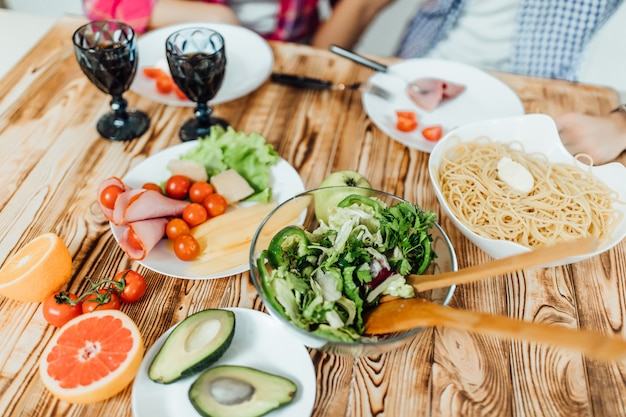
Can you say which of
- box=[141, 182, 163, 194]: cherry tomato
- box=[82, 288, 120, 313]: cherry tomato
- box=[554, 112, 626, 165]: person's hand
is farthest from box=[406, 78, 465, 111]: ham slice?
box=[82, 288, 120, 313]: cherry tomato

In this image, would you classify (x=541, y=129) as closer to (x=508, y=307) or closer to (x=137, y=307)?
(x=508, y=307)

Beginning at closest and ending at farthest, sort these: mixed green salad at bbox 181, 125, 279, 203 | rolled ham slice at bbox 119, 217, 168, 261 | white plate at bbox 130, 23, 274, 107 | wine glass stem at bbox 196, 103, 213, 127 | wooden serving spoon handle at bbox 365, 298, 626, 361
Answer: wooden serving spoon handle at bbox 365, 298, 626, 361, rolled ham slice at bbox 119, 217, 168, 261, mixed green salad at bbox 181, 125, 279, 203, wine glass stem at bbox 196, 103, 213, 127, white plate at bbox 130, 23, 274, 107

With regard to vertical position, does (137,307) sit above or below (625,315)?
below

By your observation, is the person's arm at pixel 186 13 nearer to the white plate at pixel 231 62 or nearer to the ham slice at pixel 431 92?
the white plate at pixel 231 62

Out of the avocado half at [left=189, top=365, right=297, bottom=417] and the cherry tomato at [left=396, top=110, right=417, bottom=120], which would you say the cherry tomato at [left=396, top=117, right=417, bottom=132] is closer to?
the cherry tomato at [left=396, top=110, right=417, bottom=120]

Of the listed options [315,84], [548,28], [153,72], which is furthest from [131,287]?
[548,28]

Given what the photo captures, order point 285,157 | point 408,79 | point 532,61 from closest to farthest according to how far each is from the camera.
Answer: point 285,157
point 408,79
point 532,61

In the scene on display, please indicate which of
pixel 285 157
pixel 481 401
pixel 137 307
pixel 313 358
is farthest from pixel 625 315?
pixel 137 307

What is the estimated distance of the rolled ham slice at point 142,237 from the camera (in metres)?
1.15

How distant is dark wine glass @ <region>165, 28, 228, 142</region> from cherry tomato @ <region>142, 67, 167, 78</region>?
19 cm

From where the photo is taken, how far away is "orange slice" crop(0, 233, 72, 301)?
3.45 ft

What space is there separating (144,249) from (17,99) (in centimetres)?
85

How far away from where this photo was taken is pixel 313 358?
1.03 meters

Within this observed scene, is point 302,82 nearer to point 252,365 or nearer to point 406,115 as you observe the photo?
point 406,115
